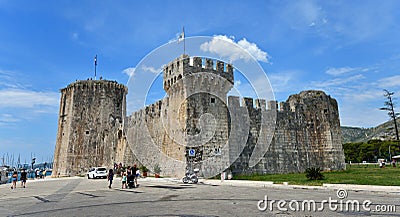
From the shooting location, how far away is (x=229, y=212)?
22.2 feet

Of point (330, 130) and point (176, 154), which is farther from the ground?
point (330, 130)

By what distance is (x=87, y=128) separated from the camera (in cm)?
3522

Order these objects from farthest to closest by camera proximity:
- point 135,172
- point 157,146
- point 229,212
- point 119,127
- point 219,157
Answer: point 119,127, point 157,146, point 219,157, point 135,172, point 229,212

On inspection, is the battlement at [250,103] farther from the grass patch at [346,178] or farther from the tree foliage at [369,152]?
the tree foliage at [369,152]

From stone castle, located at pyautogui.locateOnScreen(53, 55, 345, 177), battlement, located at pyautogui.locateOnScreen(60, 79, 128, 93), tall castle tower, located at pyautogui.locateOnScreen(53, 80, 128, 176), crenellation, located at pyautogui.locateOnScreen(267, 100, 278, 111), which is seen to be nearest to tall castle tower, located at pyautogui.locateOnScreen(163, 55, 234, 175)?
stone castle, located at pyautogui.locateOnScreen(53, 55, 345, 177)

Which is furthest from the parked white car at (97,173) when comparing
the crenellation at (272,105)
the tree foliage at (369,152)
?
the tree foliage at (369,152)

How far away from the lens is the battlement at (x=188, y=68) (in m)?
20.1

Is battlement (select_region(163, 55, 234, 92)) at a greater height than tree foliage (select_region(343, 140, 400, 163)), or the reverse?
battlement (select_region(163, 55, 234, 92))

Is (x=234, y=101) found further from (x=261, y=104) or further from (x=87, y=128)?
(x=87, y=128)

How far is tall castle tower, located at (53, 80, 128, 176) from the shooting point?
3434 cm

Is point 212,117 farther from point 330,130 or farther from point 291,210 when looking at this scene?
point 291,210

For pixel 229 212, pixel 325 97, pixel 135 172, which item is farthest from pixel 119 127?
pixel 229 212

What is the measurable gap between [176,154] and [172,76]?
555 cm

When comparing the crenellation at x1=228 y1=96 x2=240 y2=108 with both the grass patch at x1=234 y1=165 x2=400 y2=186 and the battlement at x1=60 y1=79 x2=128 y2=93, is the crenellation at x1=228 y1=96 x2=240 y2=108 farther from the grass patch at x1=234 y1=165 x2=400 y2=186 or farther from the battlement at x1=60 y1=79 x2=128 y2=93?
the battlement at x1=60 y1=79 x2=128 y2=93
